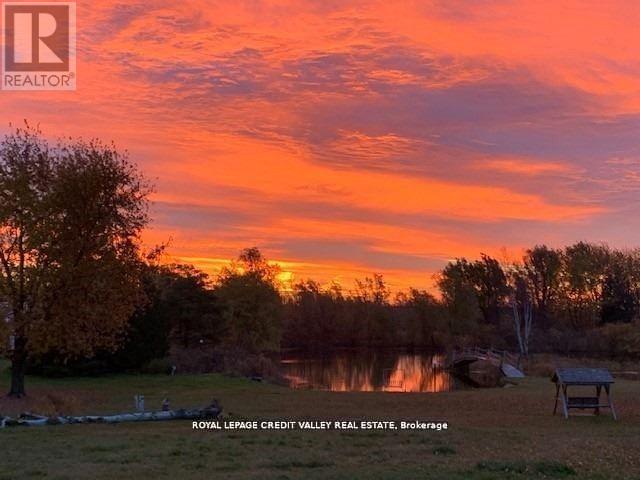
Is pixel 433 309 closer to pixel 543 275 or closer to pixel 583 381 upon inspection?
pixel 543 275

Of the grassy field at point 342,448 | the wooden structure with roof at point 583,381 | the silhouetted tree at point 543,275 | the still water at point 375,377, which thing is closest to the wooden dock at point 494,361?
the still water at point 375,377

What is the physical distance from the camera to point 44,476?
10.0 m

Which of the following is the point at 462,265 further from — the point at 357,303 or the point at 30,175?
the point at 30,175

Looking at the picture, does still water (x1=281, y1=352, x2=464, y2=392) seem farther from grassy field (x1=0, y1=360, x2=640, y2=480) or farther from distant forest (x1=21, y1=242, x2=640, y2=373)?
grassy field (x1=0, y1=360, x2=640, y2=480)

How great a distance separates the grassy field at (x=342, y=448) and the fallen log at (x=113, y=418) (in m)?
0.62

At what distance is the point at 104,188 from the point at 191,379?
15215 mm

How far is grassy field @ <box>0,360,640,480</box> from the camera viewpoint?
10.5m

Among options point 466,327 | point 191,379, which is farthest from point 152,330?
point 466,327

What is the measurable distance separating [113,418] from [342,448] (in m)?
8.43

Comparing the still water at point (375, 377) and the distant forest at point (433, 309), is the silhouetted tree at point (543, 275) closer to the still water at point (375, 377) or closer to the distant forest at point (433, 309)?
the distant forest at point (433, 309)

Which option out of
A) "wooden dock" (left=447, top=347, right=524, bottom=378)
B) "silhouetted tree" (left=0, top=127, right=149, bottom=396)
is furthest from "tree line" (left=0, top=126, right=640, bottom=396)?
"wooden dock" (left=447, top=347, right=524, bottom=378)

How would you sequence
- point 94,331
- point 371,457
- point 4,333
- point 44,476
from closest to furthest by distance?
A: 1. point 44,476
2. point 371,457
3. point 4,333
4. point 94,331

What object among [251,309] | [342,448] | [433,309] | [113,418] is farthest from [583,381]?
[433,309]

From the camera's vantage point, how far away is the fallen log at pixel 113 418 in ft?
57.7
